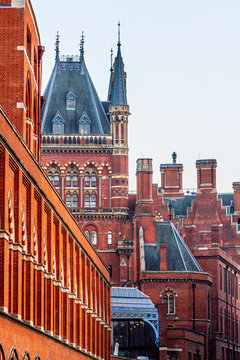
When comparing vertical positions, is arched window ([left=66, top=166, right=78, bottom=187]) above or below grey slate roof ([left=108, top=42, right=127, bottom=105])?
below

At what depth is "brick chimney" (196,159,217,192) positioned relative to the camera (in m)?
120

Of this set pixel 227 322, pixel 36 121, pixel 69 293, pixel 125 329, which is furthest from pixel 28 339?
pixel 227 322

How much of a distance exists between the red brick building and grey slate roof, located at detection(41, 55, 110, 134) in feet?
202

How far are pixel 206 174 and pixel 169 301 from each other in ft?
83.9

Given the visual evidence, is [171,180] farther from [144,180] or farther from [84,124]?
[144,180]

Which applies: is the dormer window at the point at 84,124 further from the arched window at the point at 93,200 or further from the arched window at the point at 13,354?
the arched window at the point at 13,354

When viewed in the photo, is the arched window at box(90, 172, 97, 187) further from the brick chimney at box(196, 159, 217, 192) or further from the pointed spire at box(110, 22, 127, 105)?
the brick chimney at box(196, 159, 217, 192)

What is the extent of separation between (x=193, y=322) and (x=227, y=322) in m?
12.4

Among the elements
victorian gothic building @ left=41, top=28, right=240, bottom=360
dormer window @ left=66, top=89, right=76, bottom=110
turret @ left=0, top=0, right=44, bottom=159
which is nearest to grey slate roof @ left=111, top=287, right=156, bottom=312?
victorian gothic building @ left=41, top=28, right=240, bottom=360

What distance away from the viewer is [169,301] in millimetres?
98062

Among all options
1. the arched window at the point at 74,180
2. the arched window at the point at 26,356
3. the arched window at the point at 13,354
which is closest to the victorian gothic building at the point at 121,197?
the arched window at the point at 74,180

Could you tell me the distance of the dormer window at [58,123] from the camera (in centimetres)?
12162

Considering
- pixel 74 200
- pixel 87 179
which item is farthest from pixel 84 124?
pixel 74 200

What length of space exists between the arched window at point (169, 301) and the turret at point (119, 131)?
23777 mm
